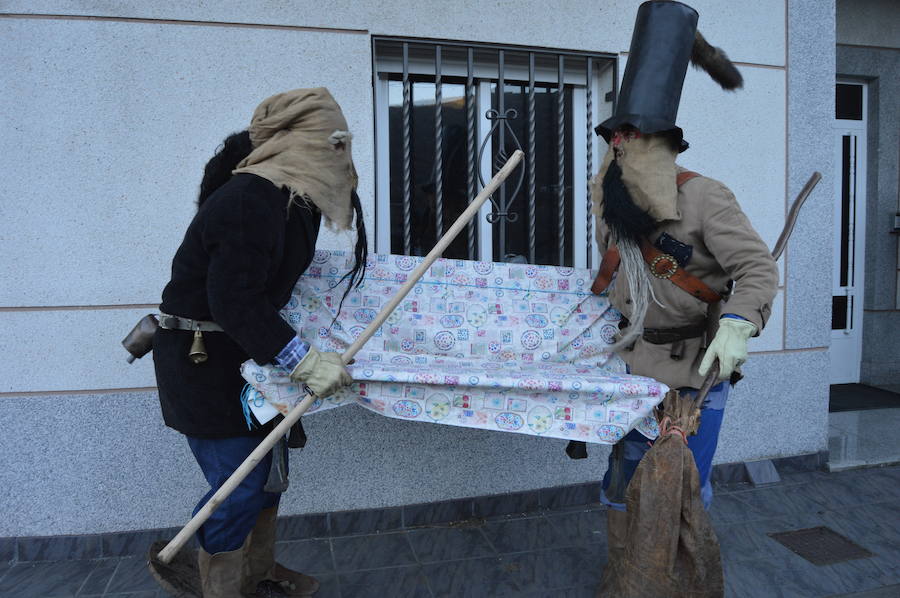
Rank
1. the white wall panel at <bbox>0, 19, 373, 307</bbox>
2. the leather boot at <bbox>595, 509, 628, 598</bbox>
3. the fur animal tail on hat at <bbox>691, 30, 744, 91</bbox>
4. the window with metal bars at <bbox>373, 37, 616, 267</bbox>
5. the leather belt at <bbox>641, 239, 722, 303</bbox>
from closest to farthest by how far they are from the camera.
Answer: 1. the leather belt at <bbox>641, 239, 722, 303</bbox>
2. the leather boot at <bbox>595, 509, 628, 598</bbox>
3. the fur animal tail on hat at <bbox>691, 30, 744, 91</bbox>
4. the white wall panel at <bbox>0, 19, 373, 307</bbox>
5. the window with metal bars at <bbox>373, 37, 616, 267</bbox>

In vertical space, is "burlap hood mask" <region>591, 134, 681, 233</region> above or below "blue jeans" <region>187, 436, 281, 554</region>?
above

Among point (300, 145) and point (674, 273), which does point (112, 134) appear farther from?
point (674, 273)

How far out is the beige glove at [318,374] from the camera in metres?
2.08

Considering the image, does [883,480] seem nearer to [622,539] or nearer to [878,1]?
[622,539]

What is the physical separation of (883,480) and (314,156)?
396 cm

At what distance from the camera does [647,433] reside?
2.33 metres

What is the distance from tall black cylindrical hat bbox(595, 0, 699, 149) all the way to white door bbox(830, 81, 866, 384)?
164 inches

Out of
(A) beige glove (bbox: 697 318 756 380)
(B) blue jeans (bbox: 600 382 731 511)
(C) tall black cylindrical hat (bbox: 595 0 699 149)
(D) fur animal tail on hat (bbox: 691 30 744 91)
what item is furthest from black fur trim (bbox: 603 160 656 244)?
(D) fur animal tail on hat (bbox: 691 30 744 91)

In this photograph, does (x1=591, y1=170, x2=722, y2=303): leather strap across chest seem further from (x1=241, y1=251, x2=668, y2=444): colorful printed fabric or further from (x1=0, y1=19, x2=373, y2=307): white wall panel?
(x1=0, y1=19, x2=373, y2=307): white wall panel

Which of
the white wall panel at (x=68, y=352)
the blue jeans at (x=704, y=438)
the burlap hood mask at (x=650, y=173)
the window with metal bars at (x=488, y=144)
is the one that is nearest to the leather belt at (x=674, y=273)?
the burlap hood mask at (x=650, y=173)

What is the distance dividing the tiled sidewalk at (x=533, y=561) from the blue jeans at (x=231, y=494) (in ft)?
2.65

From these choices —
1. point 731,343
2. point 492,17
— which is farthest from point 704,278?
point 492,17

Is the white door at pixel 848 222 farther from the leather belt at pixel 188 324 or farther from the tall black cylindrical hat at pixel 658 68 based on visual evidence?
the leather belt at pixel 188 324

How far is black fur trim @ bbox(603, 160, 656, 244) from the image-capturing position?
2.31 metres
